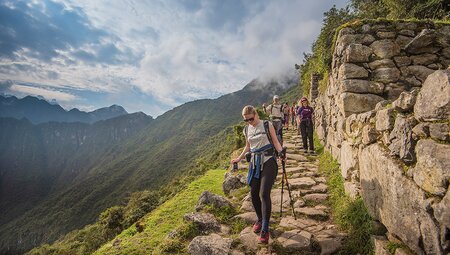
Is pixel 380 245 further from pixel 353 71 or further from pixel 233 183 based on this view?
pixel 353 71

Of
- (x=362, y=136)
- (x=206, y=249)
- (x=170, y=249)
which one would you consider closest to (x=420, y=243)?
(x=362, y=136)

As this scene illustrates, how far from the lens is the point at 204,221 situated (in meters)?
5.46

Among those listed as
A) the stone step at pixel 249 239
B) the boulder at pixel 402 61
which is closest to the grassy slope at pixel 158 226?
the stone step at pixel 249 239

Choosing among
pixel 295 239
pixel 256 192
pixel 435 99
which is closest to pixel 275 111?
pixel 256 192

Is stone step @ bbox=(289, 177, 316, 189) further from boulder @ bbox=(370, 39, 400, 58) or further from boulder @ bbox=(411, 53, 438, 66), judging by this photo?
boulder @ bbox=(411, 53, 438, 66)

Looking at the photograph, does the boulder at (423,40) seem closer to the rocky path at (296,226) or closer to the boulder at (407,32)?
the boulder at (407,32)

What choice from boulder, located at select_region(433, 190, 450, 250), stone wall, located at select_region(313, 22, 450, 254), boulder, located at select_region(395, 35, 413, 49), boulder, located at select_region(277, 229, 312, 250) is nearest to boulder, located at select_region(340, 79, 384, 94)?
stone wall, located at select_region(313, 22, 450, 254)

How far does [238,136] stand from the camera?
19.3m

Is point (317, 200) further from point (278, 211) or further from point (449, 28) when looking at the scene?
point (449, 28)

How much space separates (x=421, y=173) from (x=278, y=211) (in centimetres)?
344

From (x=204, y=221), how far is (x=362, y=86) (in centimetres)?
576

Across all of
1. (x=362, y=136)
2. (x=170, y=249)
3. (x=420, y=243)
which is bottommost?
(x=170, y=249)

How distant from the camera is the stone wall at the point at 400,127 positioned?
9.12ft

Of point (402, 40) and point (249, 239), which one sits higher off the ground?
point (402, 40)
